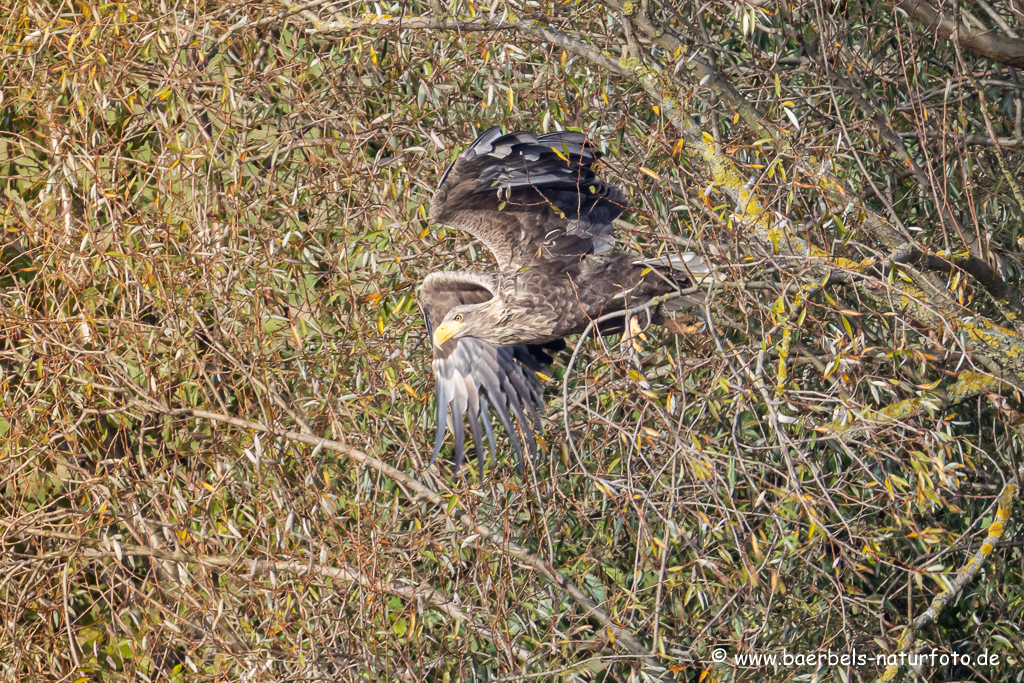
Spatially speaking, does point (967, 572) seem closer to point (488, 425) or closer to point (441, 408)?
point (488, 425)

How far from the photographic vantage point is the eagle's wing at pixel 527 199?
8.04 feet

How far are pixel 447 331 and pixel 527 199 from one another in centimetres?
47

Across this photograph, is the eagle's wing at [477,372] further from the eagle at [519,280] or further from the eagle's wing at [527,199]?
the eagle's wing at [527,199]

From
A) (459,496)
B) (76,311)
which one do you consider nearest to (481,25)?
(459,496)

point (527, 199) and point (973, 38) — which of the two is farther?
point (527, 199)

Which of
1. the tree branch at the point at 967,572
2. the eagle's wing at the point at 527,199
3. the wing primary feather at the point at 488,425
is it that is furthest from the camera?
the wing primary feather at the point at 488,425

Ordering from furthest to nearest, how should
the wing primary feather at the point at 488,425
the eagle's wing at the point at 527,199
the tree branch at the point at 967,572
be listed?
the wing primary feather at the point at 488,425
the eagle's wing at the point at 527,199
the tree branch at the point at 967,572

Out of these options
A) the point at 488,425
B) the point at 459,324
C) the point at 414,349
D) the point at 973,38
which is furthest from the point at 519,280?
the point at 973,38

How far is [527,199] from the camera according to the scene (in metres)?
2.73

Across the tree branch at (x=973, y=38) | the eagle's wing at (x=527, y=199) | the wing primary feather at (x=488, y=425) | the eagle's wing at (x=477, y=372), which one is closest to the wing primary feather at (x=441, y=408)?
the eagle's wing at (x=477, y=372)

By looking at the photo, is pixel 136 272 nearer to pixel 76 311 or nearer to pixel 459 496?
pixel 76 311

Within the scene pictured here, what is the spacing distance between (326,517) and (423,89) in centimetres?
141

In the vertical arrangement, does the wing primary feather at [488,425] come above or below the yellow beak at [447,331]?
below

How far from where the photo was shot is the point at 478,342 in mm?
2775
